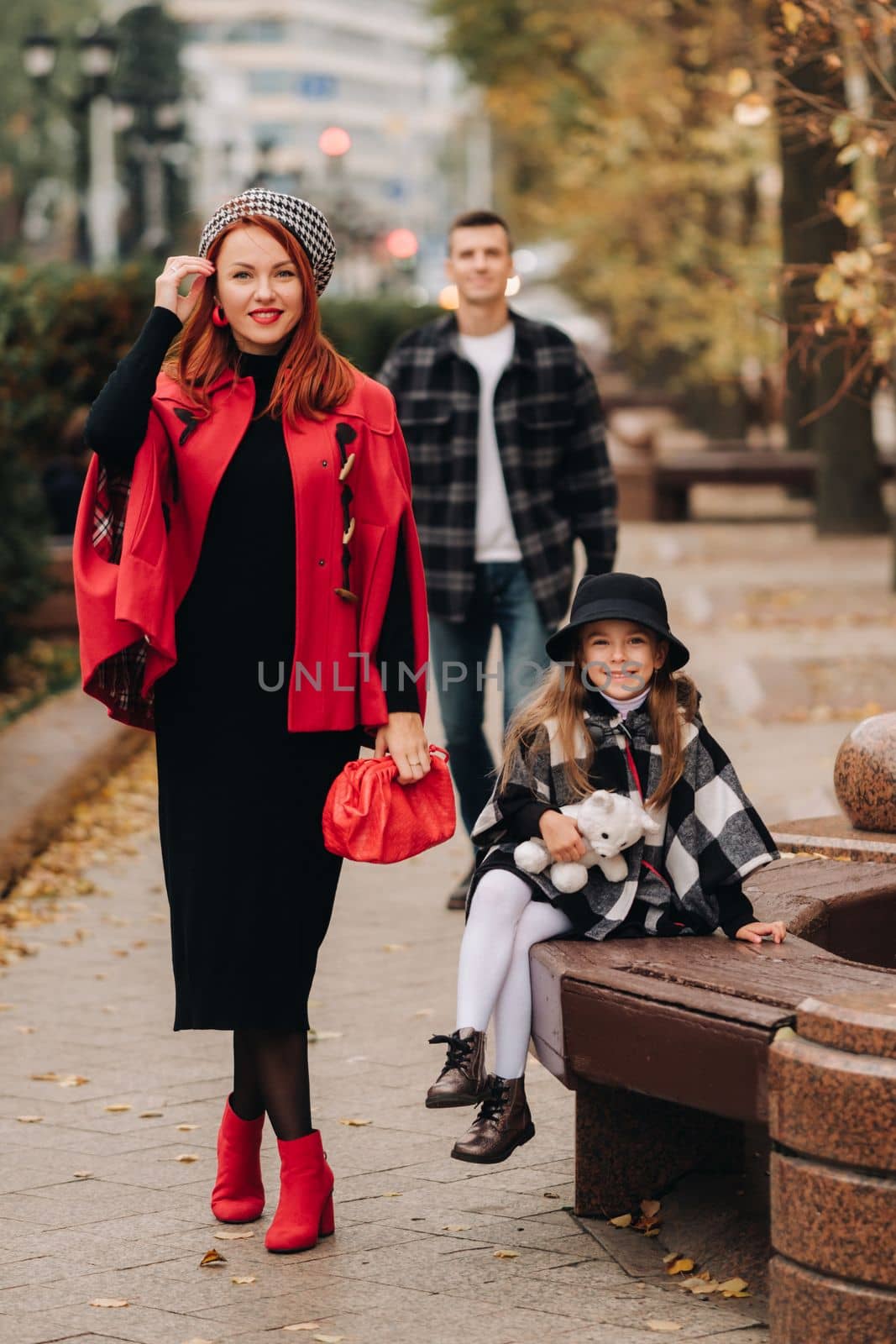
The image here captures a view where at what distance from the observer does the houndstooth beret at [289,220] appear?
436cm

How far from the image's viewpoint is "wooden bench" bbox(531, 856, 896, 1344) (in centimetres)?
348

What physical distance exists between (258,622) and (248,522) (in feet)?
0.66

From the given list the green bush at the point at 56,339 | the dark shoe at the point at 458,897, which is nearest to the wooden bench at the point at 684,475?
the green bush at the point at 56,339

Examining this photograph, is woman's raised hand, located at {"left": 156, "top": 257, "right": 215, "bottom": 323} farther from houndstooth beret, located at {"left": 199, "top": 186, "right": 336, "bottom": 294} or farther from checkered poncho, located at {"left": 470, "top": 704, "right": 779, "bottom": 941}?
checkered poncho, located at {"left": 470, "top": 704, "right": 779, "bottom": 941}

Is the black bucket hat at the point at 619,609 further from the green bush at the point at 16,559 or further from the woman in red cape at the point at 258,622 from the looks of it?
the green bush at the point at 16,559

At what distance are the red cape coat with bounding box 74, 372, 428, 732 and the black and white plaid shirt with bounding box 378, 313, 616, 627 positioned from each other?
2.64m

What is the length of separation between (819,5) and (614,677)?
4.06 m

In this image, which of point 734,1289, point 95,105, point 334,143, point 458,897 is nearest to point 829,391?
point 458,897

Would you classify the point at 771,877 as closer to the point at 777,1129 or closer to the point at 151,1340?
the point at 777,1129

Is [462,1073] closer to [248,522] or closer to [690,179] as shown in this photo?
[248,522]

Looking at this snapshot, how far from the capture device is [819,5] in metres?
7.65

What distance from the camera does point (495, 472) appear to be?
7109 millimetres

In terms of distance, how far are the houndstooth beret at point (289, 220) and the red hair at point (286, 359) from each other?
0.06 feet

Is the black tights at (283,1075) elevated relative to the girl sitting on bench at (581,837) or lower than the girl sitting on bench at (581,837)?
lower
